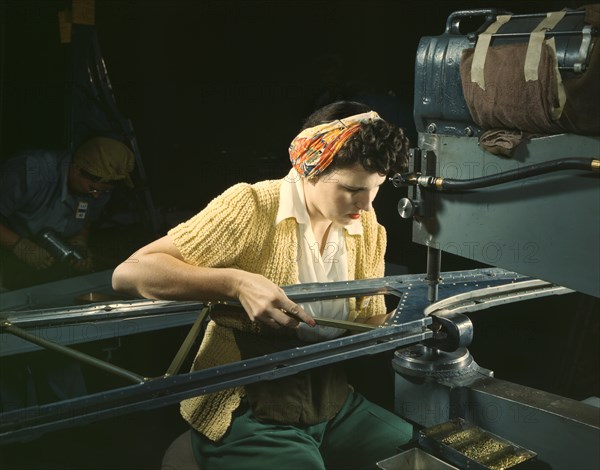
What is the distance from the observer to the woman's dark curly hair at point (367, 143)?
199 cm

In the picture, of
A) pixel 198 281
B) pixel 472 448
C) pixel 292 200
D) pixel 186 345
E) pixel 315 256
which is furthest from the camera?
pixel 315 256

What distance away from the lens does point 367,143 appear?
78.1 inches

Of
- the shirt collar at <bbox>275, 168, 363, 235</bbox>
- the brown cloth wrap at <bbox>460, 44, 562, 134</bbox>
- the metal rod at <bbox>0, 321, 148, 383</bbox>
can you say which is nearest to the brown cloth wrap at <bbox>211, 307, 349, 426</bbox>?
the shirt collar at <bbox>275, 168, 363, 235</bbox>

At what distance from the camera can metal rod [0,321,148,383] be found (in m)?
1.56

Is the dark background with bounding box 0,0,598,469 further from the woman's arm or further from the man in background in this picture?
the woman's arm

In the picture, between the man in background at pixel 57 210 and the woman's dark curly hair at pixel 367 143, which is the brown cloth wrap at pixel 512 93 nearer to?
the woman's dark curly hair at pixel 367 143

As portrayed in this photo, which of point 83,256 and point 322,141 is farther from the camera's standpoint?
point 83,256

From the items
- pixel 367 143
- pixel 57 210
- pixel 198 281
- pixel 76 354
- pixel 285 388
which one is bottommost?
pixel 285 388

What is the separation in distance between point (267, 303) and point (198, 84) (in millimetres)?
866

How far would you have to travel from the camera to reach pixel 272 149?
2.35 meters

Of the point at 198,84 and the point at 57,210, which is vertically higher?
the point at 198,84

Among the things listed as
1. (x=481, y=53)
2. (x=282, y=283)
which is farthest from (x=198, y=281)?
(x=481, y=53)

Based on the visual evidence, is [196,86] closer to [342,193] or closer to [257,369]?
[342,193]

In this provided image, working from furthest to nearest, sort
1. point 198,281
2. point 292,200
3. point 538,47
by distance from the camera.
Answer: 1. point 292,200
2. point 198,281
3. point 538,47
